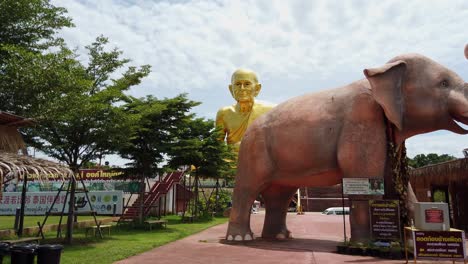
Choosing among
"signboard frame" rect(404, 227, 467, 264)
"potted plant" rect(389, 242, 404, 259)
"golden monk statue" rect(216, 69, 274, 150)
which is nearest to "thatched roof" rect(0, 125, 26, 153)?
"potted plant" rect(389, 242, 404, 259)

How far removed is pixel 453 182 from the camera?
15.4 meters

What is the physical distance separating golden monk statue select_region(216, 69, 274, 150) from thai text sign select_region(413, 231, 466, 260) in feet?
67.3

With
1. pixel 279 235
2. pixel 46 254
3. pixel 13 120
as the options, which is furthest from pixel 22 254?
pixel 279 235

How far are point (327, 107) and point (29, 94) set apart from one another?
26.3 feet

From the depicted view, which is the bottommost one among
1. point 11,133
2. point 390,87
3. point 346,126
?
point 11,133

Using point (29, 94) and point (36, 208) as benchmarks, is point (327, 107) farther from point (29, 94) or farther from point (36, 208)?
point (36, 208)

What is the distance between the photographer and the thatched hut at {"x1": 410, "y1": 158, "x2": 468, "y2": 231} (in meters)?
14.1

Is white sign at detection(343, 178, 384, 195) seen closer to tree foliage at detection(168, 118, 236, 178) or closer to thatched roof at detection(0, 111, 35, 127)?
thatched roof at detection(0, 111, 35, 127)

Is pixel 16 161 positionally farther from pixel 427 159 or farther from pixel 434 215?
pixel 427 159

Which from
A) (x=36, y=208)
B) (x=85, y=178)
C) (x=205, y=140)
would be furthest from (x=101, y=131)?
(x=85, y=178)

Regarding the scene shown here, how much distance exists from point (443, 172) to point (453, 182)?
1.96 ft

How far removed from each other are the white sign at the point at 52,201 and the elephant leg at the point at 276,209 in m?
16.4

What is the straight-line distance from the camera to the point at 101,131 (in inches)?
517

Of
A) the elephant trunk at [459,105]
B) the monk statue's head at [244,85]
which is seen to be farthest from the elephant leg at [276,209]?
the monk statue's head at [244,85]
